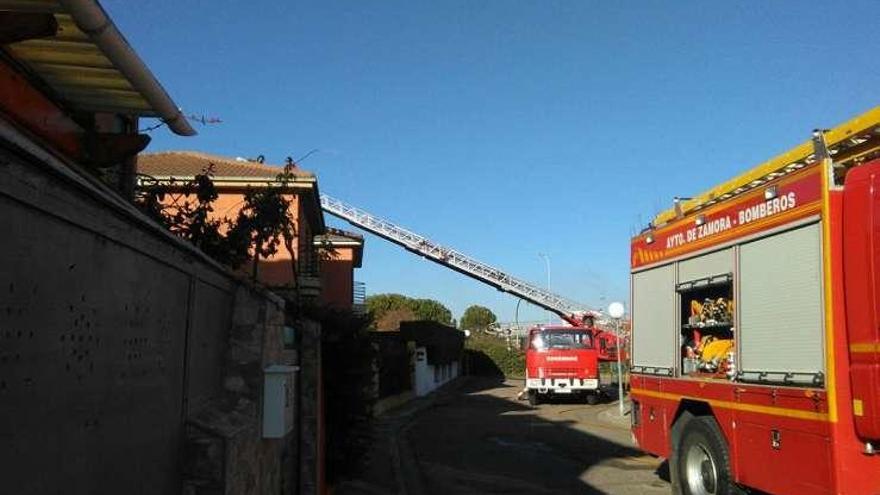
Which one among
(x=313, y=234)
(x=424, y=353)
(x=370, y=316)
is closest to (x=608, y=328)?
(x=424, y=353)

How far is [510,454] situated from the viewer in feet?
48.2

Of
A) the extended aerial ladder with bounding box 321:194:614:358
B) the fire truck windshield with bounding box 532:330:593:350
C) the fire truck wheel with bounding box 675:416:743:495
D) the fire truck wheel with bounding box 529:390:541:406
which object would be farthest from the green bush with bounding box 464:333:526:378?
the fire truck wheel with bounding box 675:416:743:495

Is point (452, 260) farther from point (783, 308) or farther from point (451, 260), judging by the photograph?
point (783, 308)

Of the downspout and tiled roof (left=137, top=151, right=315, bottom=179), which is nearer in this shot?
the downspout

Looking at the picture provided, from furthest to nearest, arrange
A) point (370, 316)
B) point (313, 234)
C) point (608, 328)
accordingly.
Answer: point (608, 328), point (313, 234), point (370, 316)

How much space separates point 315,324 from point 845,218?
5519 millimetres

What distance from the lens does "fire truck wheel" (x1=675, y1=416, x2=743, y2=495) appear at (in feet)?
26.3

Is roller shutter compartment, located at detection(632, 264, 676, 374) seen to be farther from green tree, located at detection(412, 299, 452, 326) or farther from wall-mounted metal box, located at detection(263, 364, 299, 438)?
green tree, located at detection(412, 299, 452, 326)

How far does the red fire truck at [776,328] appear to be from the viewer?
237 inches

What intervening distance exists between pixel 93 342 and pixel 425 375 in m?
31.1

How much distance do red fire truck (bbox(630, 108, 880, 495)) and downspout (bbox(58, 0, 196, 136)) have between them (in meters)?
5.01

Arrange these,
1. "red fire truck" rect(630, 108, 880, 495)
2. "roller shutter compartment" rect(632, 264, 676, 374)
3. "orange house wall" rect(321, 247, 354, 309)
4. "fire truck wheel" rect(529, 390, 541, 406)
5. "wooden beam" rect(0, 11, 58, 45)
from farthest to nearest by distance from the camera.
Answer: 1. "orange house wall" rect(321, 247, 354, 309)
2. "fire truck wheel" rect(529, 390, 541, 406)
3. "roller shutter compartment" rect(632, 264, 676, 374)
4. "red fire truck" rect(630, 108, 880, 495)
5. "wooden beam" rect(0, 11, 58, 45)

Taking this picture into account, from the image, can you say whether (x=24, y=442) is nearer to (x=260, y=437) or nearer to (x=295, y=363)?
(x=260, y=437)

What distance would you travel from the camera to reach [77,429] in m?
2.87
